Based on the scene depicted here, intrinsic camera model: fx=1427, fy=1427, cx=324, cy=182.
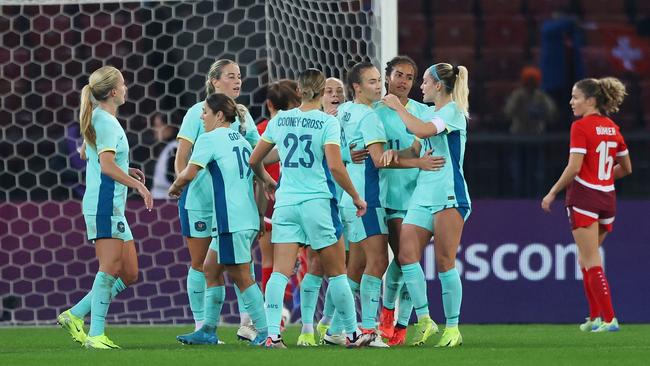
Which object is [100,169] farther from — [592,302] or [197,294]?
[592,302]

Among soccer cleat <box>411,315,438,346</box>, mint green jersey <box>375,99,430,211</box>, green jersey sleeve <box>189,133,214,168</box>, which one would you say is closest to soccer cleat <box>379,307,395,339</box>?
soccer cleat <box>411,315,438,346</box>

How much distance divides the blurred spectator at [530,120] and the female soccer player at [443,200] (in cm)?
375

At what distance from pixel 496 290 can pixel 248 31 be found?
304 cm

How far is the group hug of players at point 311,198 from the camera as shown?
25.2 feet

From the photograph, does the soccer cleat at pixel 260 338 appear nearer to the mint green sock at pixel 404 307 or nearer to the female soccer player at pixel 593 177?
the mint green sock at pixel 404 307

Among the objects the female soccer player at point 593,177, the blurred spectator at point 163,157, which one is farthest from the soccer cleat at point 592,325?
the blurred spectator at point 163,157

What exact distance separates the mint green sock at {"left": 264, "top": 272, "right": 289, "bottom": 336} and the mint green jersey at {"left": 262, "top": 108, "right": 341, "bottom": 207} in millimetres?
405

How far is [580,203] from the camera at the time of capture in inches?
379

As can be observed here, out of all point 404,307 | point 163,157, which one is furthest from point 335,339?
point 163,157

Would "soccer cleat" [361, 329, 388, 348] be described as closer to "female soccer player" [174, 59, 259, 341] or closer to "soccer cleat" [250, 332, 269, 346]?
"soccer cleat" [250, 332, 269, 346]

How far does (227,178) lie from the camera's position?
793cm

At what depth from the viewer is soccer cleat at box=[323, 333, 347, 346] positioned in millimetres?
8180

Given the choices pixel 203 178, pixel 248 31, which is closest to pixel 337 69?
pixel 248 31

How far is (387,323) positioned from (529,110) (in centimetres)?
463
